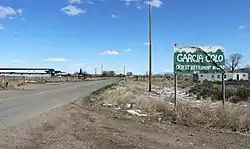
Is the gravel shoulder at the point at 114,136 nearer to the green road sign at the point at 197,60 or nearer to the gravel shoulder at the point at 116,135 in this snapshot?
the gravel shoulder at the point at 116,135

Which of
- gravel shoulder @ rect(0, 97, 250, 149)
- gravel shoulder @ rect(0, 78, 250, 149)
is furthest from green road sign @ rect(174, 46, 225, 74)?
gravel shoulder @ rect(0, 97, 250, 149)

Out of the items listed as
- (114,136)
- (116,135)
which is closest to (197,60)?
(116,135)

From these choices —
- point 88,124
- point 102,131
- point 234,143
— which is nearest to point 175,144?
point 234,143

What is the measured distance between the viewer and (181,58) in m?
15.0

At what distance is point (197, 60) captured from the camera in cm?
1497

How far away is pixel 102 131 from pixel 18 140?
2422mm

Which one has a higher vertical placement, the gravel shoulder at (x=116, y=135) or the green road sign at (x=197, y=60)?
the green road sign at (x=197, y=60)

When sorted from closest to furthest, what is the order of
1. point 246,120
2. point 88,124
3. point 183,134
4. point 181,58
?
point 183,134 < point 246,120 < point 88,124 < point 181,58

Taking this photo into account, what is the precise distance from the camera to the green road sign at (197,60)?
1472 cm

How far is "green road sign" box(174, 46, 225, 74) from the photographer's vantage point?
48.3ft

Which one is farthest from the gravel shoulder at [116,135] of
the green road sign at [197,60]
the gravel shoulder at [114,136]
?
the green road sign at [197,60]

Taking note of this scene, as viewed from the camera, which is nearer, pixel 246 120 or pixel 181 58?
pixel 246 120

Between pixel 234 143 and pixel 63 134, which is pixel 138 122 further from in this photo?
pixel 234 143

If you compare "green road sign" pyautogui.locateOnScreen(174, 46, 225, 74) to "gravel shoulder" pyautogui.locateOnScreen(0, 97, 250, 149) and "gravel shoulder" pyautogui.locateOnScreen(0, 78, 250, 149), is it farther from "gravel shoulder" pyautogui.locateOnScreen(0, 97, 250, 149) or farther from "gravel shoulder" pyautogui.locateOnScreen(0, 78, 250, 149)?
"gravel shoulder" pyautogui.locateOnScreen(0, 97, 250, 149)
